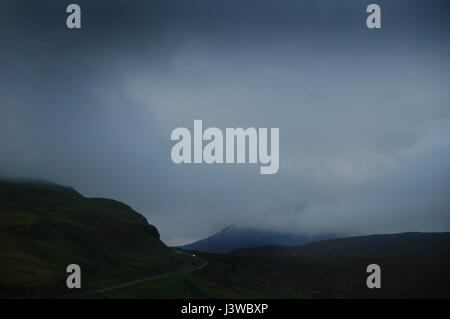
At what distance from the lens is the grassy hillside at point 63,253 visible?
113938mm

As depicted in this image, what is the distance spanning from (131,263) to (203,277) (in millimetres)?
27309

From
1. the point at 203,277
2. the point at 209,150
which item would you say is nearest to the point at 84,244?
the point at 203,277

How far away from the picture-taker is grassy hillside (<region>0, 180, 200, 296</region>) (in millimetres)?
113938

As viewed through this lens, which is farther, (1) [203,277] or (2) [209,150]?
(1) [203,277]

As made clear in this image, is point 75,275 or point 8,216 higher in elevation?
point 8,216

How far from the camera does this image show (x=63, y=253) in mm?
150625

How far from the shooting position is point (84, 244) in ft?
554
